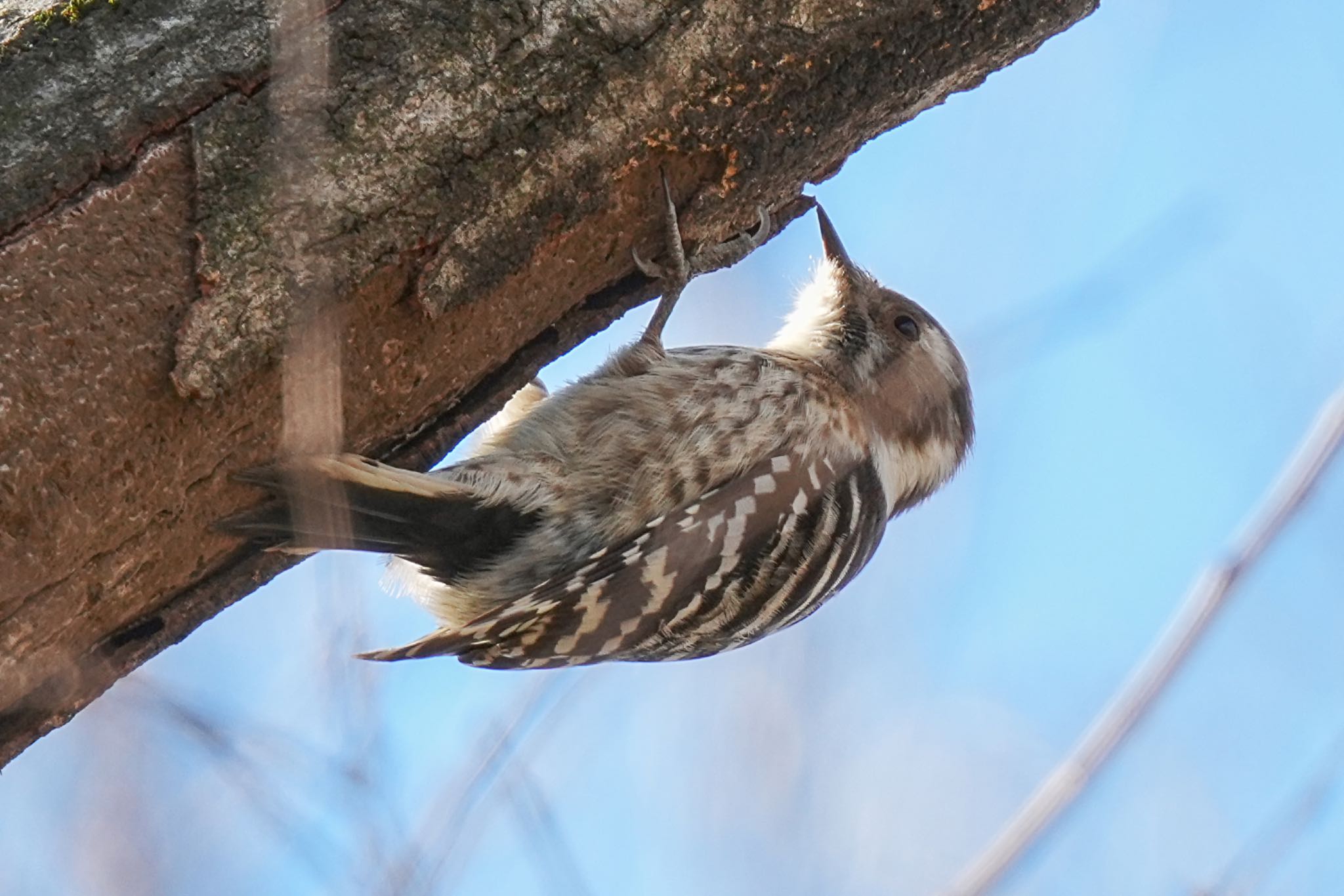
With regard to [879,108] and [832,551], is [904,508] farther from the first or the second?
[879,108]

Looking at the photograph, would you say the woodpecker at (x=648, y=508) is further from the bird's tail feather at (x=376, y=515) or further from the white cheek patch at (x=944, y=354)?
the white cheek patch at (x=944, y=354)

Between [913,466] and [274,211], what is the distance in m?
2.30

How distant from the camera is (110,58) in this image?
177cm

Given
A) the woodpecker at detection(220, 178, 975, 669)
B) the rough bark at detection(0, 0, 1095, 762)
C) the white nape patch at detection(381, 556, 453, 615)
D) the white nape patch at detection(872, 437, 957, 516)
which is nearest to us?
the rough bark at detection(0, 0, 1095, 762)

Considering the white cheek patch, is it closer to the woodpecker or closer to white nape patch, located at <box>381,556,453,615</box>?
the woodpecker

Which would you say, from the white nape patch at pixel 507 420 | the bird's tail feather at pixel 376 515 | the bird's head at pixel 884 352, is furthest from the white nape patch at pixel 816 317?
the bird's tail feather at pixel 376 515

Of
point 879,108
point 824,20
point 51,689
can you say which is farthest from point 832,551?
point 51,689

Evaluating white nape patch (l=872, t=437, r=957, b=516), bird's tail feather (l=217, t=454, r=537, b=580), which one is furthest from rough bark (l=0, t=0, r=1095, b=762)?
white nape patch (l=872, t=437, r=957, b=516)

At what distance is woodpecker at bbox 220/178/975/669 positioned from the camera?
8.61 ft

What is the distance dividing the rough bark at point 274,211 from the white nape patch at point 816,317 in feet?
3.71

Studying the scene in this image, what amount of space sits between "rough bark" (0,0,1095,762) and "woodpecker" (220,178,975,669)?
0.71 ft

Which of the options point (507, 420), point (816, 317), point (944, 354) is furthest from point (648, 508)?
point (944, 354)

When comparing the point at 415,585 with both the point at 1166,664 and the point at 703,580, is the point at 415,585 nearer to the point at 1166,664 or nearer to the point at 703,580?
the point at 703,580

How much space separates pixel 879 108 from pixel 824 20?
29cm
